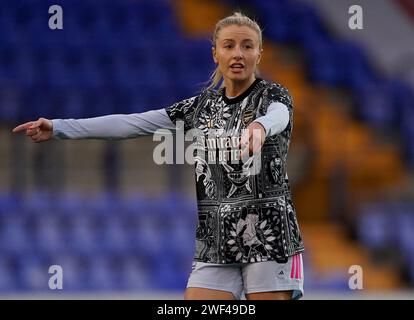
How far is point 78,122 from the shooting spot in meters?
3.18

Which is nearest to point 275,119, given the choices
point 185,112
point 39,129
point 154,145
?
point 185,112

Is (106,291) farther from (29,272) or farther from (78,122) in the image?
(78,122)

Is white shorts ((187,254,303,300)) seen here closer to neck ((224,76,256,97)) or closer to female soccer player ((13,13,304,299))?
female soccer player ((13,13,304,299))

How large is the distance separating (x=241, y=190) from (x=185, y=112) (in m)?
0.33

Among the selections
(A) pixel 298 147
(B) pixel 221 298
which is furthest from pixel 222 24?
(A) pixel 298 147

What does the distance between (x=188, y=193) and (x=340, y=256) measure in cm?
116

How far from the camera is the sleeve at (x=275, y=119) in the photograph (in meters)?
2.85

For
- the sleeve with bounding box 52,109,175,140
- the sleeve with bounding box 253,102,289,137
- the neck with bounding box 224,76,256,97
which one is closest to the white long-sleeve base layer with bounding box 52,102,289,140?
the sleeve with bounding box 52,109,175,140

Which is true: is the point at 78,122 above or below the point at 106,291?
above

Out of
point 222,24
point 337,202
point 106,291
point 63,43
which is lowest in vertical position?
point 106,291

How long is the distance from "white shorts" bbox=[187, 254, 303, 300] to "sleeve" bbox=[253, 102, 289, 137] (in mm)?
390

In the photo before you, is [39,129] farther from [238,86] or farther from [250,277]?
[250,277]

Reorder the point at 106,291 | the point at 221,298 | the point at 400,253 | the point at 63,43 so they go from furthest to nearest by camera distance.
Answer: the point at 63,43 → the point at 400,253 → the point at 106,291 → the point at 221,298

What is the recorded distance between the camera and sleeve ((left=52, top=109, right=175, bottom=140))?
3.17 metres
